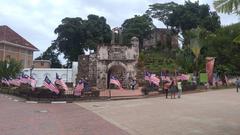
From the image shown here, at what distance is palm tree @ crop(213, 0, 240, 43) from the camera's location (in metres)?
12.9

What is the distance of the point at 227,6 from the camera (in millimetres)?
12938

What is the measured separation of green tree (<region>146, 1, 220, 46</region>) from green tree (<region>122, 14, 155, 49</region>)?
3.29 metres

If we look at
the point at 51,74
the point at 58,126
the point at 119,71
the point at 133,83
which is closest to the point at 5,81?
the point at 51,74

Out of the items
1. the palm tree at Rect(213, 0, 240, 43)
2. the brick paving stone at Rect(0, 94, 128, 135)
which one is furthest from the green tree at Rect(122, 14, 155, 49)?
the palm tree at Rect(213, 0, 240, 43)

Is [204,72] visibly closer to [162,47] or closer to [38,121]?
[162,47]

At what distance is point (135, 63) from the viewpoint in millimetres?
52312

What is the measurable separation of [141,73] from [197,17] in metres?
25.3

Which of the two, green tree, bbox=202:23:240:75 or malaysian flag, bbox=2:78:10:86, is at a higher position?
green tree, bbox=202:23:240:75

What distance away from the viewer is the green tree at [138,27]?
261ft

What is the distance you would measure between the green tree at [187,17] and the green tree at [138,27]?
10.8ft

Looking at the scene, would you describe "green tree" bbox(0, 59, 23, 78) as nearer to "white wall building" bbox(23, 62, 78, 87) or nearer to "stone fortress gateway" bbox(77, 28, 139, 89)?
"white wall building" bbox(23, 62, 78, 87)

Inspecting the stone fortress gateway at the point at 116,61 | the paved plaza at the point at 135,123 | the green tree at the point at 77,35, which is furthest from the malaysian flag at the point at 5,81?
the paved plaza at the point at 135,123

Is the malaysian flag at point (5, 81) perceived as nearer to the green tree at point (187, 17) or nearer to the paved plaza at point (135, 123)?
the green tree at point (187, 17)

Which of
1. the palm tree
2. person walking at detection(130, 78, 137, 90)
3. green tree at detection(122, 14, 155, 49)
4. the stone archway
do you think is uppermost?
green tree at detection(122, 14, 155, 49)
